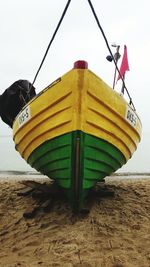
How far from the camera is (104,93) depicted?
5207mm

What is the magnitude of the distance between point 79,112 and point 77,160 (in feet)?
2.28

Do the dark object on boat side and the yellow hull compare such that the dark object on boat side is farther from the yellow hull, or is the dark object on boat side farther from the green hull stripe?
the green hull stripe

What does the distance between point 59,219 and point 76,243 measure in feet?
3.45

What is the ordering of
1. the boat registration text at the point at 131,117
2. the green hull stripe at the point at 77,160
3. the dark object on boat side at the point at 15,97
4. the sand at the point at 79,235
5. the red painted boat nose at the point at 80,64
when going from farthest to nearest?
the dark object on boat side at the point at 15,97
the boat registration text at the point at 131,117
the green hull stripe at the point at 77,160
the red painted boat nose at the point at 80,64
the sand at the point at 79,235

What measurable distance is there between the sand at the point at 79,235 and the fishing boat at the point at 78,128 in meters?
0.47

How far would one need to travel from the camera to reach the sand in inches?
156

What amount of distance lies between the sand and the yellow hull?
1071mm

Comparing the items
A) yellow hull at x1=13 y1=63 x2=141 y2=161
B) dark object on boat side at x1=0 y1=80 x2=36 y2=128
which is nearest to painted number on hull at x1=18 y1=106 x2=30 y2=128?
yellow hull at x1=13 y1=63 x2=141 y2=161

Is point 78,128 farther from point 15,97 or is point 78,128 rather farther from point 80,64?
point 15,97

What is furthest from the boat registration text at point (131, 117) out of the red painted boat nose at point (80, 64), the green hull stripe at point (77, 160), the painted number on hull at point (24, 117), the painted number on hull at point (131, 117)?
the painted number on hull at point (24, 117)

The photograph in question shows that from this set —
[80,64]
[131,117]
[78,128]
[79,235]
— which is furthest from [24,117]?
[79,235]

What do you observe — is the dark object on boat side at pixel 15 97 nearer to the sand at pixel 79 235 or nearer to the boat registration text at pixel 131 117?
the sand at pixel 79 235

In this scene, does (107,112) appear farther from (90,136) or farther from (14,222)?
(14,222)

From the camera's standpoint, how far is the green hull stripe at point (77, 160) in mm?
5070
